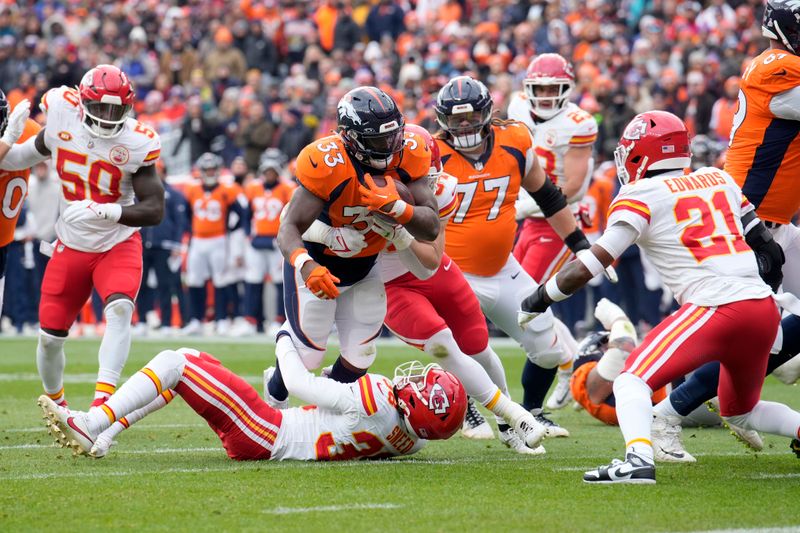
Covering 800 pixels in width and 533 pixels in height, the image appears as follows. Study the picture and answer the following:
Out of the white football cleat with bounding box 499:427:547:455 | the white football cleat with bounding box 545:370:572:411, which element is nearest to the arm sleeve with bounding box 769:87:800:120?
the white football cleat with bounding box 499:427:547:455

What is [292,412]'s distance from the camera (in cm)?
564

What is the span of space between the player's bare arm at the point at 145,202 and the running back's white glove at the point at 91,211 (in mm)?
52

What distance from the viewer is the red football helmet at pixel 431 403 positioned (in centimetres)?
534

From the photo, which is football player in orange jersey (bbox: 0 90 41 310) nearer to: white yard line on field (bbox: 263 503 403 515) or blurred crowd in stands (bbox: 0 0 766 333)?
white yard line on field (bbox: 263 503 403 515)

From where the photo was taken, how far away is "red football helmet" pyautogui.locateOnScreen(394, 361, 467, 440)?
5340 mm

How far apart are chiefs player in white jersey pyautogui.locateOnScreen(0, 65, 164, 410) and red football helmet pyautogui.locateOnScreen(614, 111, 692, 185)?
275 centimetres

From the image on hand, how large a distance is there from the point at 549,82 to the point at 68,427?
414 cm

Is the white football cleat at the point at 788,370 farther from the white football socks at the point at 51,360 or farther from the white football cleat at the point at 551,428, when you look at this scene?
the white football socks at the point at 51,360

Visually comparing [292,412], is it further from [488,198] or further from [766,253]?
[766,253]

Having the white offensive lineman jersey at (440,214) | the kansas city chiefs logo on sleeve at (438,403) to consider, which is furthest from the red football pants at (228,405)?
the white offensive lineman jersey at (440,214)

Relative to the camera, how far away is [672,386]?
25.1 feet

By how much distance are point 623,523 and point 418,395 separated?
1.37m

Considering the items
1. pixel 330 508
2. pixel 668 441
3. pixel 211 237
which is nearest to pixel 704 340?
pixel 668 441

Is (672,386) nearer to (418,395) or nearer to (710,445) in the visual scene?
(710,445)
